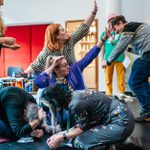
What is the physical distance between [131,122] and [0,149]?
1090 mm

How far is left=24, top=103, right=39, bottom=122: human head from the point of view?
8.52 ft

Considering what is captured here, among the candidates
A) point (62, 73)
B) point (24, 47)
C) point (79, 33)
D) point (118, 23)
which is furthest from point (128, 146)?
point (24, 47)

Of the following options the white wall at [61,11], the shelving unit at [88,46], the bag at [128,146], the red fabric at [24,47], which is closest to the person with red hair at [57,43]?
the bag at [128,146]

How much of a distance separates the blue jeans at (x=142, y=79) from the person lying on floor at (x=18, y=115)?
3.94 ft

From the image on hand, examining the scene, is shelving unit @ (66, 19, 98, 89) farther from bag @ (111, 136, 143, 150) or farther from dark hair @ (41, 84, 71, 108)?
dark hair @ (41, 84, 71, 108)

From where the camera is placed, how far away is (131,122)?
218cm

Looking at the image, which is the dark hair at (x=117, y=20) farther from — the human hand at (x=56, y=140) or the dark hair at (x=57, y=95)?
the human hand at (x=56, y=140)

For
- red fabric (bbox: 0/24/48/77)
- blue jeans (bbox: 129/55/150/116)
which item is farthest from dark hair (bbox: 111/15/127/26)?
red fabric (bbox: 0/24/48/77)

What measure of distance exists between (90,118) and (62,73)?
637 millimetres

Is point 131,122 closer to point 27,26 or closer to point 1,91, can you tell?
point 1,91

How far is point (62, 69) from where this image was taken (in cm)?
260

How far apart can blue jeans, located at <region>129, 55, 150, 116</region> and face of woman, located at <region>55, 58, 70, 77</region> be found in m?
0.93

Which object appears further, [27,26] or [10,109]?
[27,26]

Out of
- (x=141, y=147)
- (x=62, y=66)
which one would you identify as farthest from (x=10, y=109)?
(x=141, y=147)
